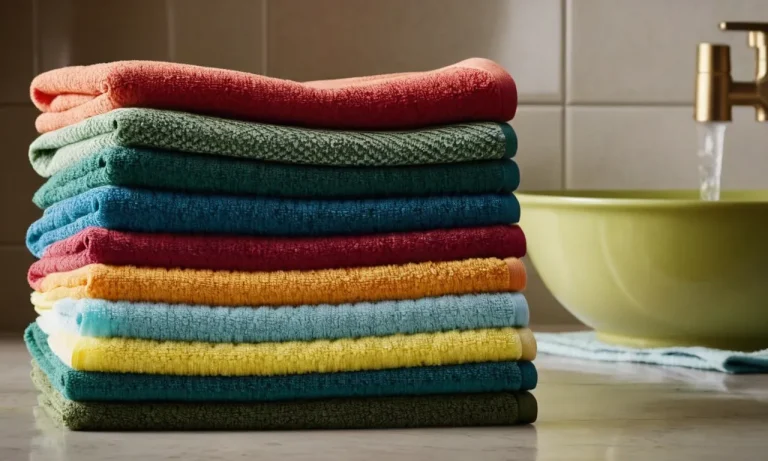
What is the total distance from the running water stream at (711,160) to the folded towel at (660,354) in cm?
21

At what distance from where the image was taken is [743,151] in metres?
1.24

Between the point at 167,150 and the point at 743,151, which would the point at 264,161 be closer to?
the point at 167,150

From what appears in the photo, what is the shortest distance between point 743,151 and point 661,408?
581 millimetres

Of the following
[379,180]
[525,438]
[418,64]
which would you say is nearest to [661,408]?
[525,438]

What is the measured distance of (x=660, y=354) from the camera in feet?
3.15

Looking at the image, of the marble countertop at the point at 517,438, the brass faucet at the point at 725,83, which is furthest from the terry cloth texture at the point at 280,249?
the brass faucet at the point at 725,83

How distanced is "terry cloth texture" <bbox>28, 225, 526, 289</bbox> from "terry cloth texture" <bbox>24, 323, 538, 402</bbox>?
0.07 m

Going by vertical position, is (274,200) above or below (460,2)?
below

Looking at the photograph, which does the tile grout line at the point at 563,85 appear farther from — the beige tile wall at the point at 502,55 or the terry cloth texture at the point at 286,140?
the terry cloth texture at the point at 286,140

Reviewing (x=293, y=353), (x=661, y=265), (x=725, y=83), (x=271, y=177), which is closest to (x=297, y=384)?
(x=293, y=353)

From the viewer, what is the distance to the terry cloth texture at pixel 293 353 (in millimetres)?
602

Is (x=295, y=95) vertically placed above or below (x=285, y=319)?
above

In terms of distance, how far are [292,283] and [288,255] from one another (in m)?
0.02

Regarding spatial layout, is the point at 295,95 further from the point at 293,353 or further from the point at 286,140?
the point at 293,353
